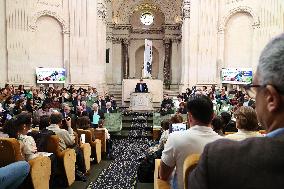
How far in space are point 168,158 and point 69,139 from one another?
402 centimetres

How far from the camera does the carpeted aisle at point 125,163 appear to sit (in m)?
6.73

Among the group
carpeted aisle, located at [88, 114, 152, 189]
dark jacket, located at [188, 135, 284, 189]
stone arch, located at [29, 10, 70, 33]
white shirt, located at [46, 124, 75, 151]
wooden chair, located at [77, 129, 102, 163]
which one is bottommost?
carpeted aisle, located at [88, 114, 152, 189]

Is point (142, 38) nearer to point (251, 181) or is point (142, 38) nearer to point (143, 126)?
point (143, 126)

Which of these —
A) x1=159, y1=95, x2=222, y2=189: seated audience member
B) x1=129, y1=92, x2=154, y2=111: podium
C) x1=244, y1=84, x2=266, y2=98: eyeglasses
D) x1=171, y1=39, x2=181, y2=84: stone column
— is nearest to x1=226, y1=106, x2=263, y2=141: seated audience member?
x1=159, y1=95, x2=222, y2=189: seated audience member

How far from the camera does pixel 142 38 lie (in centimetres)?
3009

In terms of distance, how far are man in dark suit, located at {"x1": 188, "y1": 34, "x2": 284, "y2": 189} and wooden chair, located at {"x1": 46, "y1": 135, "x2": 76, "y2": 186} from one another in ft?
15.1

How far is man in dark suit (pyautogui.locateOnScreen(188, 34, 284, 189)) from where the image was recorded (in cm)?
101

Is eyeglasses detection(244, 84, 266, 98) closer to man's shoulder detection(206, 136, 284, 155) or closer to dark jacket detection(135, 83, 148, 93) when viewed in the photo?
man's shoulder detection(206, 136, 284, 155)

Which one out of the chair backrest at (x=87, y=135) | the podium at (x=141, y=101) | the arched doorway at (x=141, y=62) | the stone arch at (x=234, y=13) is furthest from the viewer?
the arched doorway at (x=141, y=62)

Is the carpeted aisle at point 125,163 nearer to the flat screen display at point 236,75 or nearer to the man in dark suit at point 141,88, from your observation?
the man in dark suit at point 141,88

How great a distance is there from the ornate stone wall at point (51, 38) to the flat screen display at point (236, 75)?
7.01 metres

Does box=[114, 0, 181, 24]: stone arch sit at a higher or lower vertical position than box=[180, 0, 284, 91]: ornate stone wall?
higher

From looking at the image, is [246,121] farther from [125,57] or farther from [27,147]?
[125,57]

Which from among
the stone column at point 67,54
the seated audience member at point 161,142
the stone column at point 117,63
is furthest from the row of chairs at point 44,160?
the stone column at point 117,63
